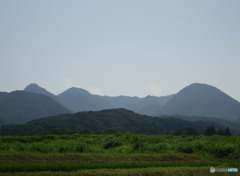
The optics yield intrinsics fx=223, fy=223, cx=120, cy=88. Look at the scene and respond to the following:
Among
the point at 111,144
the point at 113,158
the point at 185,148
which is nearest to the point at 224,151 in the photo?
the point at 185,148

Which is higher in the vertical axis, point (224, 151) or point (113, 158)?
point (113, 158)

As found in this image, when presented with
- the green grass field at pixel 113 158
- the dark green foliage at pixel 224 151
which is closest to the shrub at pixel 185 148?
the green grass field at pixel 113 158

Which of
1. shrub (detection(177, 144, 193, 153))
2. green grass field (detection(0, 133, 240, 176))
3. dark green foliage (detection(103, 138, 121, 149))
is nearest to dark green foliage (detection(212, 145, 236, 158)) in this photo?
green grass field (detection(0, 133, 240, 176))

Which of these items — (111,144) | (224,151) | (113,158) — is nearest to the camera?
(113,158)

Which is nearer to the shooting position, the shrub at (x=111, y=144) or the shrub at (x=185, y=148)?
the shrub at (x=185, y=148)

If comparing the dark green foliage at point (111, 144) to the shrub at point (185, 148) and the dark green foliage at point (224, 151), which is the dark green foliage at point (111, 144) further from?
the dark green foliage at point (224, 151)

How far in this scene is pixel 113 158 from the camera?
23.3m

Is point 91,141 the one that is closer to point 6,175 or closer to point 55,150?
point 55,150

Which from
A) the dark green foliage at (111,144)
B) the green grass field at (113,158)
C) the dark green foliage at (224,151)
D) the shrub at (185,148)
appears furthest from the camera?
the dark green foliage at (111,144)

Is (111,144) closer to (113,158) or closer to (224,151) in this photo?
(113,158)

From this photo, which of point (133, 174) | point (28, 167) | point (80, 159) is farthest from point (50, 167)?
point (133, 174)

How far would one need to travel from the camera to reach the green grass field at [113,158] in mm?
16641

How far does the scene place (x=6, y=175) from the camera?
47.4ft

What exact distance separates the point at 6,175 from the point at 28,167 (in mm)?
A: 2381
